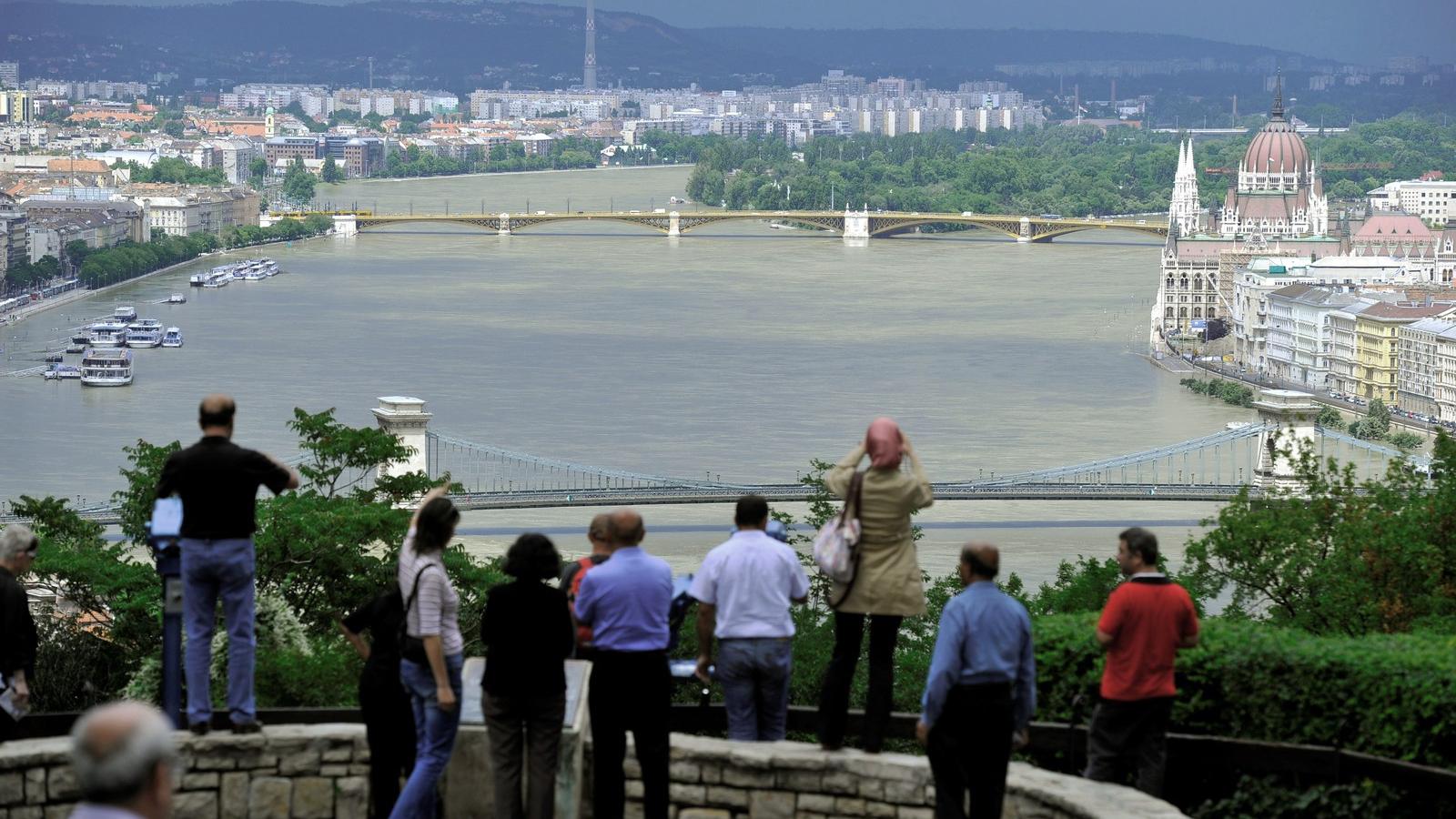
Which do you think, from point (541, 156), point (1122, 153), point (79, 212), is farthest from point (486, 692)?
point (541, 156)

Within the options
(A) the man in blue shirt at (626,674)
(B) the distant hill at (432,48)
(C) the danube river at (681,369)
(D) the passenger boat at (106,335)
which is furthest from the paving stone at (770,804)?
(B) the distant hill at (432,48)

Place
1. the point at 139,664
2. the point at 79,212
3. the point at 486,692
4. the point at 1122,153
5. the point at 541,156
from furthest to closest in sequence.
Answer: the point at 541,156 < the point at 1122,153 < the point at 79,212 < the point at 139,664 < the point at 486,692

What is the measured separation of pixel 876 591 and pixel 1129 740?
33 cm

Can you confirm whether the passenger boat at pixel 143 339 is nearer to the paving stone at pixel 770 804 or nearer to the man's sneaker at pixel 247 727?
the man's sneaker at pixel 247 727

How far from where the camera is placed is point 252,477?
10.6 ft

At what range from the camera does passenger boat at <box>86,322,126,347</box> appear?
2261cm

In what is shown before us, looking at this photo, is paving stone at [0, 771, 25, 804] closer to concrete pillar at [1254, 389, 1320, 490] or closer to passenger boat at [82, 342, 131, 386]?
concrete pillar at [1254, 389, 1320, 490]

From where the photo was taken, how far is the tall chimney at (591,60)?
126 meters

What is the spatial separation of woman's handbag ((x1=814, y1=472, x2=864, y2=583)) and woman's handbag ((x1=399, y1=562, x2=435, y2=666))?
457 millimetres

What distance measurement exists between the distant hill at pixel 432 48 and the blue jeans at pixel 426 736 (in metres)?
121

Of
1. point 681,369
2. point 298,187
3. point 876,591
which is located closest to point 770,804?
point 876,591

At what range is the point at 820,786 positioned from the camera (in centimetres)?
317

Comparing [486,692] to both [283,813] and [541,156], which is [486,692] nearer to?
[283,813]

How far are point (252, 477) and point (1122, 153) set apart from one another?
63.1 meters
